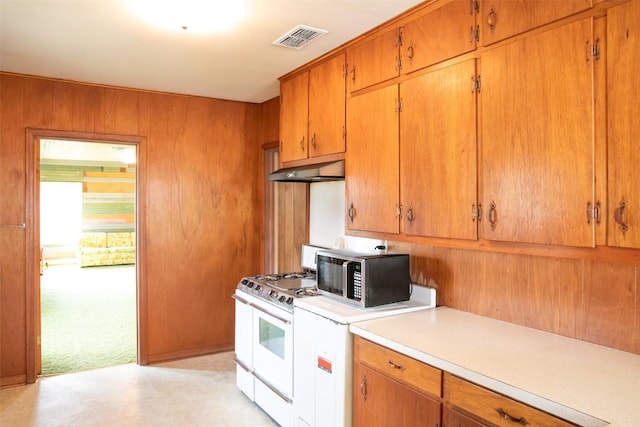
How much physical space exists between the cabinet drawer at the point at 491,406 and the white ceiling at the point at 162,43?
6.26 ft

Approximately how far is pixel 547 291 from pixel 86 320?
5746mm

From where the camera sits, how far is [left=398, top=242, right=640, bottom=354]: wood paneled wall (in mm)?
1817

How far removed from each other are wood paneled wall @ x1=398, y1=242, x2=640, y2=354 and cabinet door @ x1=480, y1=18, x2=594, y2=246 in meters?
0.28

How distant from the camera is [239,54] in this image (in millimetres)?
3154

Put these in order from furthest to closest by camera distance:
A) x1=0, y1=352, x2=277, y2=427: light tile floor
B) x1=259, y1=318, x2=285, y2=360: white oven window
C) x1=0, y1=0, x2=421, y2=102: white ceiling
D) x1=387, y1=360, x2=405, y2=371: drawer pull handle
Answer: x1=0, y1=352, x2=277, y2=427: light tile floor → x1=259, y1=318, x2=285, y2=360: white oven window → x1=0, y1=0, x2=421, y2=102: white ceiling → x1=387, y1=360, x2=405, y2=371: drawer pull handle

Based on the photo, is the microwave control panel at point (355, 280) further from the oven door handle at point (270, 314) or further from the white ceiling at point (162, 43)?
the white ceiling at point (162, 43)

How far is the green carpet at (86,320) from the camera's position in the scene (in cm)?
436

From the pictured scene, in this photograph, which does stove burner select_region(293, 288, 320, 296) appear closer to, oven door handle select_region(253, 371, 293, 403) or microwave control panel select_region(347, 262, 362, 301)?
microwave control panel select_region(347, 262, 362, 301)

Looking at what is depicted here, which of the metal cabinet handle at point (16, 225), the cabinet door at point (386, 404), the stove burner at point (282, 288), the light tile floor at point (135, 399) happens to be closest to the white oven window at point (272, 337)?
the stove burner at point (282, 288)

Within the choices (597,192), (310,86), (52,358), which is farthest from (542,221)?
(52,358)

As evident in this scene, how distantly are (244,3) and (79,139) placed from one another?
2.47 metres

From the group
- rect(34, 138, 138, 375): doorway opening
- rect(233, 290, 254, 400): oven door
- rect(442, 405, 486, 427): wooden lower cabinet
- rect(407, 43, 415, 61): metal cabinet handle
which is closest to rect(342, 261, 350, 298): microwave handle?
rect(442, 405, 486, 427): wooden lower cabinet

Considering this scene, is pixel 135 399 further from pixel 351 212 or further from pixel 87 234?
pixel 87 234

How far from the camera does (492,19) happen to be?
2004 mm
